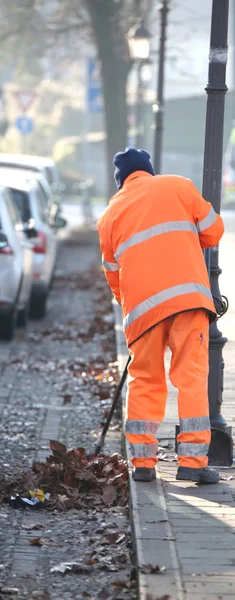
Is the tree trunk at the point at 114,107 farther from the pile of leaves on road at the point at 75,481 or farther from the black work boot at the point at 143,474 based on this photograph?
the black work boot at the point at 143,474

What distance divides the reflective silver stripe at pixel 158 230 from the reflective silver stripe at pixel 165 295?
0.27 metres

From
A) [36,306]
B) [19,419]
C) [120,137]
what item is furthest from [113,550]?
[120,137]

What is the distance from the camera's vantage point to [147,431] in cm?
659

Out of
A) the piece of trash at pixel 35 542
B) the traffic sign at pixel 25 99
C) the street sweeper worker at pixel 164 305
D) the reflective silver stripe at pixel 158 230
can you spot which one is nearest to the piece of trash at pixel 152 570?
the piece of trash at pixel 35 542

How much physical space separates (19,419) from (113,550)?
3.52 meters

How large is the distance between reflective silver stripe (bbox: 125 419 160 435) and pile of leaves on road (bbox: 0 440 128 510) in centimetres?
39

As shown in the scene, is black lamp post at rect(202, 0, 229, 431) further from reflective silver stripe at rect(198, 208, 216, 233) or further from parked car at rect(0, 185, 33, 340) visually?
parked car at rect(0, 185, 33, 340)

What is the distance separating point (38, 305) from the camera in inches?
615

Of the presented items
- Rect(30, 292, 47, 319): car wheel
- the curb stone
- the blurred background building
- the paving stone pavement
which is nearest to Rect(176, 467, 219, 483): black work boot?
the curb stone

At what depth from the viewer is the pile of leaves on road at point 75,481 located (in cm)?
676

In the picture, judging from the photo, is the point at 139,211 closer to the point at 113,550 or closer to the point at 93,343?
the point at 113,550

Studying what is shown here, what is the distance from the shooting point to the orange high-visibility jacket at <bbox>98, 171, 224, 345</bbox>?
6449mm

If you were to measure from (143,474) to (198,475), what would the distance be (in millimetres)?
263

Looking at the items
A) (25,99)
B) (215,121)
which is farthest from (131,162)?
(25,99)
